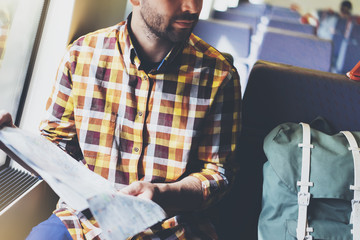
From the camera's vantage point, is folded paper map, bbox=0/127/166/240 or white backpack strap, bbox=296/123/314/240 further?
white backpack strap, bbox=296/123/314/240

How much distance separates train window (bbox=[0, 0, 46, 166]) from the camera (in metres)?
1.03

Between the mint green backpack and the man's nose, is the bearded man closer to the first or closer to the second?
the man's nose

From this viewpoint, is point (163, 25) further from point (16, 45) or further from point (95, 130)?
point (16, 45)

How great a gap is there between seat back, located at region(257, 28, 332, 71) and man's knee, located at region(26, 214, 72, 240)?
1.92 metres

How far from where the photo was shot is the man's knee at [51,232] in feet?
2.94

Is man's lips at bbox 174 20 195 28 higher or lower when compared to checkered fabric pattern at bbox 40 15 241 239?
higher

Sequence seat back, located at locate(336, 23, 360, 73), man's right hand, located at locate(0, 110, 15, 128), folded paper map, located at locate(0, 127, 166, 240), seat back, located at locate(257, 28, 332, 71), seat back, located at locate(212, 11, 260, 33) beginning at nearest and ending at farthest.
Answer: folded paper map, located at locate(0, 127, 166, 240) → man's right hand, located at locate(0, 110, 15, 128) → seat back, located at locate(257, 28, 332, 71) → seat back, located at locate(212, 11, 260, 33) → seat back, located at locate(336, 23, 360, 73)

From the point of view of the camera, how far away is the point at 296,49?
249 centimetres

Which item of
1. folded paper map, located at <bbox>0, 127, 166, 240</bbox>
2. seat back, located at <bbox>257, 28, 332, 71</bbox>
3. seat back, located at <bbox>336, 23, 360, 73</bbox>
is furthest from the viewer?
seat back, located at <bbox>336, 23, 360, 73</bbox>

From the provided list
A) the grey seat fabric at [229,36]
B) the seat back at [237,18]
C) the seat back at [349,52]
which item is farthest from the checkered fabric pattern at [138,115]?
the seat back at [349,52]

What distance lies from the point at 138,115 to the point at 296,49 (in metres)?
1.82

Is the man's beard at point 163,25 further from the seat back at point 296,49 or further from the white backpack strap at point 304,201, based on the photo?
the seat back at point 296,49

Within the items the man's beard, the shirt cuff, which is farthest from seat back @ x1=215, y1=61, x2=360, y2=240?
the man's beard

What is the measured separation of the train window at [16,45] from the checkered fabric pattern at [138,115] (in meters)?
0.17
